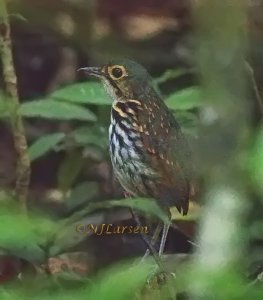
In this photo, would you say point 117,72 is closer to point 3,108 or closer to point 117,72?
point 117,72

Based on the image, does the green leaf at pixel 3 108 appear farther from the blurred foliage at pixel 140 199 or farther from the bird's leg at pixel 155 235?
the bird's leg at pixel 155 235

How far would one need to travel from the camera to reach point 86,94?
29.8 inches

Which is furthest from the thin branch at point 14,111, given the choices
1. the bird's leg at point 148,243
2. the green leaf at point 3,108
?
the bird's leg at point 148,243

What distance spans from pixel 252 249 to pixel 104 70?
229 millimetres

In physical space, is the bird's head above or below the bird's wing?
above

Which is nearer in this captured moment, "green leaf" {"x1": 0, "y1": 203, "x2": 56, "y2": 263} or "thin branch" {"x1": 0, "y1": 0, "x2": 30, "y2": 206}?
"green leaf" {"x1": 0, "y1": 203, "x2": 56, "y2": 263}

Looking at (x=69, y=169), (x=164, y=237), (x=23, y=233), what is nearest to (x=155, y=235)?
(x=164, y=237)

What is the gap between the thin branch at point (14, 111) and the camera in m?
0.77

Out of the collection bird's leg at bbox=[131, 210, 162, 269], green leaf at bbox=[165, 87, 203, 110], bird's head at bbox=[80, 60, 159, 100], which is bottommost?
bird's leg at bbox=[131, 210, 162, 269]

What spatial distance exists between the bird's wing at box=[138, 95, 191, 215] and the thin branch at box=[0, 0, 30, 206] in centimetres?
12

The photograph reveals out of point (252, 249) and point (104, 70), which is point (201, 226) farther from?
point (104, 70)

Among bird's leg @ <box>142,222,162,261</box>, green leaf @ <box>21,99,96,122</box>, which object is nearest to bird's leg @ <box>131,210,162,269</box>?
bird's leg @ <box>142,222,162,261</box>

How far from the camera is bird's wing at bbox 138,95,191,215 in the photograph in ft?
2.48
